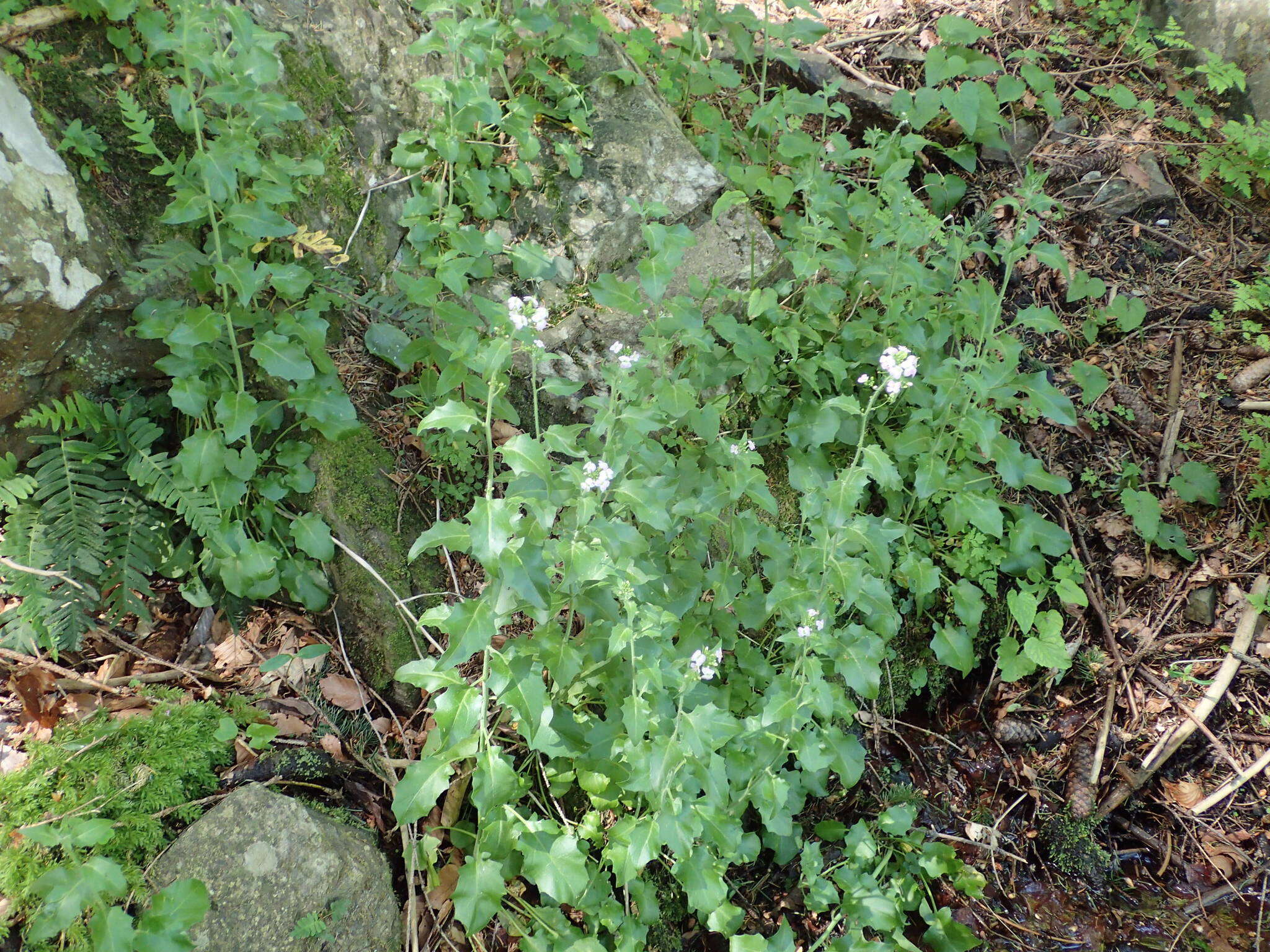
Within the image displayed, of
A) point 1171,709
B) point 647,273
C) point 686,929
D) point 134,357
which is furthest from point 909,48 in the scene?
point 686,929

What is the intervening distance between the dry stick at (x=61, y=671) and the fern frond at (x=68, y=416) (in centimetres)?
77

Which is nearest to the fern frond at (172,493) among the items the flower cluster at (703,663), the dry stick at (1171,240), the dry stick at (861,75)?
the flower cluster at (703,663)

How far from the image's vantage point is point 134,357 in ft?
9.75

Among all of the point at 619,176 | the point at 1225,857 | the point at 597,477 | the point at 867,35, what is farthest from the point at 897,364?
the point at 867,35

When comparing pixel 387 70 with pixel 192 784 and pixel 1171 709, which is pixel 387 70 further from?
pixel 1171 709

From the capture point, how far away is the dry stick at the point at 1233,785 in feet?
11.2

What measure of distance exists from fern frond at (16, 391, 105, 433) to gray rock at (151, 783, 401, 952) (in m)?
1.35

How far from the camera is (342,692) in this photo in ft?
10.1

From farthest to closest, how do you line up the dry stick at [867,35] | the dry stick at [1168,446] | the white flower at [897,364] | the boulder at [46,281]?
1. the dry stick at [867,35]
2. the dry stick at [1168,446]
3. the boulder at [46,281]
4. the white flower at [897,364]

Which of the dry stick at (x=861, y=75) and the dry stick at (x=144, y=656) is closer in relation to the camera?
the dry stick at (x=144, y=656)

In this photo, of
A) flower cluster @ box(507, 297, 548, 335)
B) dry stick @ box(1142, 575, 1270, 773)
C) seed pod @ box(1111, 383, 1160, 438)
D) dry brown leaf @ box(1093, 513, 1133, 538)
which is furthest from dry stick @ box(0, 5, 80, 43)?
dry stick @ box(1142, 575, 1270, 773)

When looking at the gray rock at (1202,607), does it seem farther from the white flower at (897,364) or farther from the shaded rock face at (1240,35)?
the shaded rock face at (1240,35)

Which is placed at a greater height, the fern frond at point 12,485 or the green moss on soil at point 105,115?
the green moss on soil at point 105,115

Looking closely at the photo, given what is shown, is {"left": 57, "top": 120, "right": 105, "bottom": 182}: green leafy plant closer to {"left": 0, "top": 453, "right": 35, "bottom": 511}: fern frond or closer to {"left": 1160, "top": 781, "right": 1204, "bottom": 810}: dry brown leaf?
{"left": 0, "top": 453, "right": 35, "bottom": 511}: fern frond
